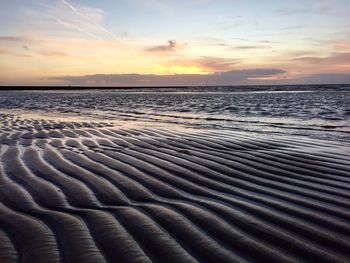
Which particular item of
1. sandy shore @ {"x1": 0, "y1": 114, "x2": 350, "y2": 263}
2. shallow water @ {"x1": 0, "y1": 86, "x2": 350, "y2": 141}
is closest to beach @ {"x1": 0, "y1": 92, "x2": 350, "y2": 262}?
sandy shore @ {"x1": 0, "y1": 114, "x2": 350, "y2": 263}

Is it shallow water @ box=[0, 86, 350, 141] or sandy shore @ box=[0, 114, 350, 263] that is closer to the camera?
sandy shore @ box=[0, 114, 350, 263]

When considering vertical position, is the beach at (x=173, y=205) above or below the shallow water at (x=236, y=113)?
above

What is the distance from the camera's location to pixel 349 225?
3.33 meters

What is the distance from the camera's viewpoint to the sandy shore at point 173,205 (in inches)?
109

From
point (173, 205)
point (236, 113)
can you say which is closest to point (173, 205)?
point (173, 205)

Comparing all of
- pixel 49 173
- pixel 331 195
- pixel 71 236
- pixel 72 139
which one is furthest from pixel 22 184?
pixel 72 139

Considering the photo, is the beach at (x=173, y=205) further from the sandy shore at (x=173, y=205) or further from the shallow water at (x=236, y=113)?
the shallow water at (x=236, y=113)

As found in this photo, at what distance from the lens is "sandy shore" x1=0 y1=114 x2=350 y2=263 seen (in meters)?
2.77

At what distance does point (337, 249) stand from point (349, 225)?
0.59 m

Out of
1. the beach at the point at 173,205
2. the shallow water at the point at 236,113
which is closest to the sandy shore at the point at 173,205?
the beach at the point at 173,205

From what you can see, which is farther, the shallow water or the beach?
the shallow water

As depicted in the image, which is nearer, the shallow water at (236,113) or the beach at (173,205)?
the beach at (173,205)

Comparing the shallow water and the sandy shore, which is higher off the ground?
the sandy shore

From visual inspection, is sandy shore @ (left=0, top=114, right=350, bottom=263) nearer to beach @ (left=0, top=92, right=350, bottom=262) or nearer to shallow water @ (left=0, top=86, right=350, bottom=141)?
beach @ (left=0, top=92, right=350, bottom=262)
